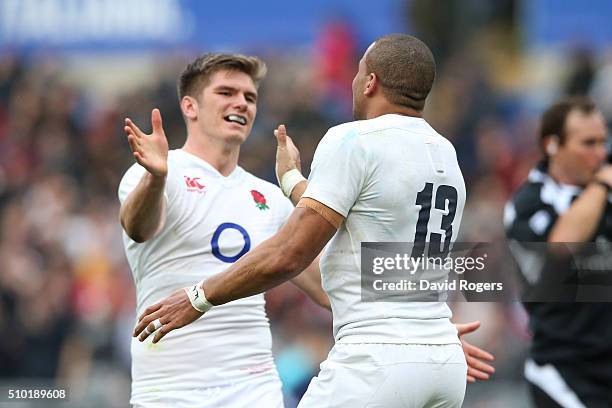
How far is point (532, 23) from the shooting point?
15.9m

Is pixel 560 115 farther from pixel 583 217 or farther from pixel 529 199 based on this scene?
pixel 583 217

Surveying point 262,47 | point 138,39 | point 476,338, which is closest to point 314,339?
point 476,338

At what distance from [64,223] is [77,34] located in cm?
346

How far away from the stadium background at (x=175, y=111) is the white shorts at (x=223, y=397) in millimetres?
4824

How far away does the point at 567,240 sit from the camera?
770 cm

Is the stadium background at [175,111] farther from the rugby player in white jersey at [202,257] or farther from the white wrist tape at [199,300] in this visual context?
the white wrist tape at [199,300]

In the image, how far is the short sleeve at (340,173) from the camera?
5.05 m

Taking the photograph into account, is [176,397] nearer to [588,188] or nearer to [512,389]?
[588,188]

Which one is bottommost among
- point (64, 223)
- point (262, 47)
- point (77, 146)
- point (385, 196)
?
point (385, 196)

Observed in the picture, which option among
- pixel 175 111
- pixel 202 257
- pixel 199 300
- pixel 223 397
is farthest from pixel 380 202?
pixel 175 111

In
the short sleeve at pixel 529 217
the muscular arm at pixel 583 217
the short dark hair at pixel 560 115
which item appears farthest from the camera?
the short dark hair at pixel 560 115

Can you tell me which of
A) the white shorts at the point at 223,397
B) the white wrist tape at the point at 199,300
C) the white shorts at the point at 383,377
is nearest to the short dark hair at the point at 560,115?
the white shorts at the point at 223,397

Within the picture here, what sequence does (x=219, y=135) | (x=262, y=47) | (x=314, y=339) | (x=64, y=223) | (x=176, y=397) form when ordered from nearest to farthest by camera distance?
(x=176, y=397) → (x=219, y=135) → (x=314, y=339) → (x=64, y=223) → (x=262, y=47)

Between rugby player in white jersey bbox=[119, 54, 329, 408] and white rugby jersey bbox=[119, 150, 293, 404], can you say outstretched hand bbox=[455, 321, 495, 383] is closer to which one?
rugby player in white jersey bbox=[119, 54, 329, 408]
